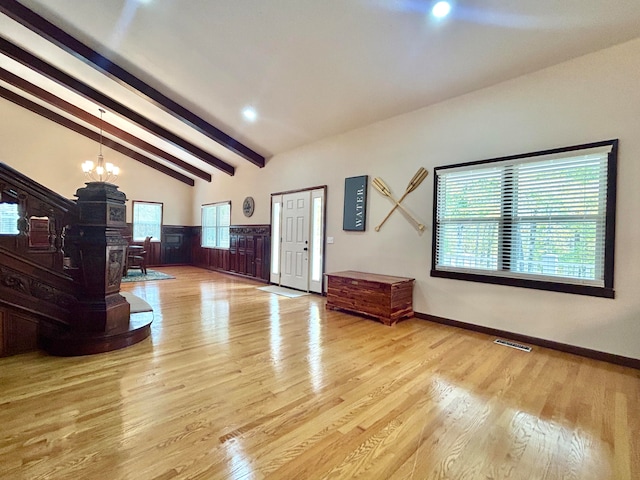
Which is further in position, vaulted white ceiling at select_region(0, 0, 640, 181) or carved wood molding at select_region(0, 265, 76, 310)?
vaulted white ceiling at select_region(0, 0, 640, 181)

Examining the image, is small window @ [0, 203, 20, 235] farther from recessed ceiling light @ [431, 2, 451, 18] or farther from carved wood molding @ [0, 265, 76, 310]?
recessed ceiling light @ [431, 2, 451, 18]

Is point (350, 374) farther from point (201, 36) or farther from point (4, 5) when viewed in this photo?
point (4, 5)

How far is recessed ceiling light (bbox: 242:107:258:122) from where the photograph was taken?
5.31 metres

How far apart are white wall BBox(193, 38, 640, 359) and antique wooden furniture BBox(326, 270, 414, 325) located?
244 mm

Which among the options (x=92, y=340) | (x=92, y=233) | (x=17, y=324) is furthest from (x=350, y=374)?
(x=17, y=324)

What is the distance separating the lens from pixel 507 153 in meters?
3.67

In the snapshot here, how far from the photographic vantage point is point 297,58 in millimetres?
3832

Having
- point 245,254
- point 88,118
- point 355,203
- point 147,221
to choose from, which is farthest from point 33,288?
point 147,221

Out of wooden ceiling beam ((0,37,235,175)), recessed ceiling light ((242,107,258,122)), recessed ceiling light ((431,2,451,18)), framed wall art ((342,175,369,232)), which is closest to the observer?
recessed ceiling light ((431,2,451,18))

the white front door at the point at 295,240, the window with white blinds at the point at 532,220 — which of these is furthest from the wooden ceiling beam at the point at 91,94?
the window with white blinds at the point at 532,220

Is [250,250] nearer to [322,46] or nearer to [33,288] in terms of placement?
[33,288]

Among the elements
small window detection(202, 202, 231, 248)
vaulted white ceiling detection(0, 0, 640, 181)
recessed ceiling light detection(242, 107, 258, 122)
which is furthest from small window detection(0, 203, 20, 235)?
small window detection(202, 202, 231, 248)

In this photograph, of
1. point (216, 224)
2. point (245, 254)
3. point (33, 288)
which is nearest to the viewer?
point (33, 288)

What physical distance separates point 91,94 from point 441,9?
242 inches
